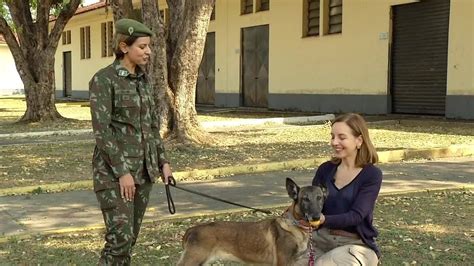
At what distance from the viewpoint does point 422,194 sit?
7496mm

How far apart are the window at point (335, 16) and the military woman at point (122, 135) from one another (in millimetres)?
16405

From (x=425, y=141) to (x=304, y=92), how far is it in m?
9.50

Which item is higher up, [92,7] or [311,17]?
[92,7]

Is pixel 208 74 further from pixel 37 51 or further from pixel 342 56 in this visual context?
pixel 37 51

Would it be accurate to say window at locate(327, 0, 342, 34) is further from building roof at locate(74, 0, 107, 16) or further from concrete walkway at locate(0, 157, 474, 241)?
building roof at locate(74, 0, 107, 16)

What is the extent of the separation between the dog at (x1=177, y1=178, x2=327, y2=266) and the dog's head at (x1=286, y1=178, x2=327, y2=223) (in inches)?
5.1

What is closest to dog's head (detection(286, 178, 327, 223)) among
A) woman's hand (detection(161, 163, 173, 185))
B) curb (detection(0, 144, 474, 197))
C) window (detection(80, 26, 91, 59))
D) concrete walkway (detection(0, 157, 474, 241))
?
woman's hand (detection(161, 163, 173, 185))

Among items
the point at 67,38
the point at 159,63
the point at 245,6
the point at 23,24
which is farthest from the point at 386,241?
the point at 67,38

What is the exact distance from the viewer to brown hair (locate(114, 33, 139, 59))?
387 cm

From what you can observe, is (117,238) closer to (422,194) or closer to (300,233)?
(300,233)

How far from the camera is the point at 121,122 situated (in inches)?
155

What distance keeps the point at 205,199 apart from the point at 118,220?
3.61 metres

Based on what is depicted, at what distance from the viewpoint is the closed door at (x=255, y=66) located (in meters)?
23.2


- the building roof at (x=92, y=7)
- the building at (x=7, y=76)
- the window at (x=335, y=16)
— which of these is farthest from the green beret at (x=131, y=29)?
the building at (x=7, y=76)
